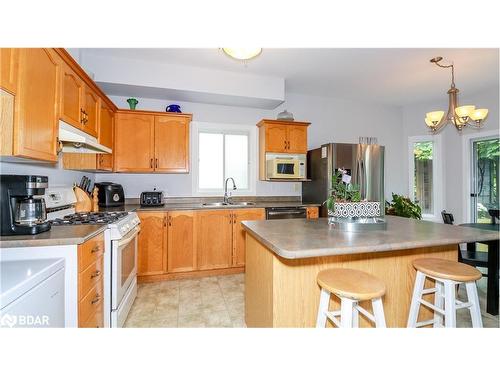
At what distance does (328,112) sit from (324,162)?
132 cm

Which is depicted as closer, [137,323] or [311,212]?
[137,323]

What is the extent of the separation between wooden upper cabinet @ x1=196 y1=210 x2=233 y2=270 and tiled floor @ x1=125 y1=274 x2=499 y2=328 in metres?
0.21

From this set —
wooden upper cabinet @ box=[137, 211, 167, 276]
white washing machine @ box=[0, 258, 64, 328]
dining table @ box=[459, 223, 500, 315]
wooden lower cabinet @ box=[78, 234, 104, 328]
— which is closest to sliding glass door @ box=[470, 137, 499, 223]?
dining table @ box=[459, 223, 500, 315]

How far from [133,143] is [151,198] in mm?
755

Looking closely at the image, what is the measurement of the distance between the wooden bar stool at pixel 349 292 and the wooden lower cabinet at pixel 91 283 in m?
1.41

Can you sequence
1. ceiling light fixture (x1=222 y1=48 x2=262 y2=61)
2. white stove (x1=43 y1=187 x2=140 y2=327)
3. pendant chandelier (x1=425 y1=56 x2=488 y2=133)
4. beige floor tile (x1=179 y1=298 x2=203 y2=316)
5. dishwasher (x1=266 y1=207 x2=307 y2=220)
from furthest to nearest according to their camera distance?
dishwasher (x1=266 y1=207 x2=307 y2=220) → pendant chandelier (x1=425 y1=56 x2=488 y2=133) → beige floor tile (x1=179 y1=298 x2=203 y2=316) → white stove (x1=43 y1=187 x2=140 y2=327) → ceiling light fixture (x1=222 y1=48 x2=262 y2=61)

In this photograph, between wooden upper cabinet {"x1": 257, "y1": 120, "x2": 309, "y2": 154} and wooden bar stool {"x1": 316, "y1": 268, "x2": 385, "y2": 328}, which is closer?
wooden bar stool {"x1": 316, "y1": 268, "x2": 385, "y2": 328}

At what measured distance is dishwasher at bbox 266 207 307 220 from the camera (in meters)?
3.31

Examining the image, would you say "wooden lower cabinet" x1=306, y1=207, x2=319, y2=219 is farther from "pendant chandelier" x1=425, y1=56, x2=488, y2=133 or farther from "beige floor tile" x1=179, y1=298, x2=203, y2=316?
"beige floor tile" x1=179, y1=298, x2=203, y2=316

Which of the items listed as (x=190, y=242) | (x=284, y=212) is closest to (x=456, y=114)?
(x=284, y=212)

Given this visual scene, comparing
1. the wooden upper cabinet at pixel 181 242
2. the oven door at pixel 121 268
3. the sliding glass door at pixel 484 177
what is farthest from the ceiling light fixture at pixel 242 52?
the sliding glass door at pixel 484 177

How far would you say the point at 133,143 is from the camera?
3123 mm

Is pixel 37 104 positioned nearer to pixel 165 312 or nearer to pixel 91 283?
Result: pixel 91 283
